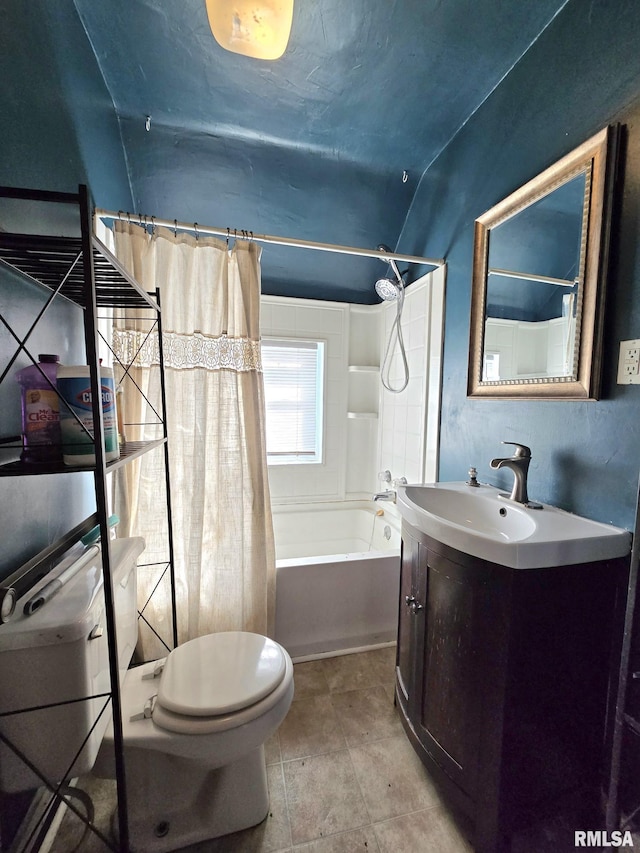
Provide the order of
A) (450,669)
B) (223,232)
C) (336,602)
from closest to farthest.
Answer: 1. (450,669)
2. (223,232)
3. (336,602)

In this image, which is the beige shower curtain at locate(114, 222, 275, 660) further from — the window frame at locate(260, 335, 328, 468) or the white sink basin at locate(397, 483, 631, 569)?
the window frame at locate(260, 335, 328, 468)

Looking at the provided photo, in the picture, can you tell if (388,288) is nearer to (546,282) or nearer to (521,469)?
(546,282)

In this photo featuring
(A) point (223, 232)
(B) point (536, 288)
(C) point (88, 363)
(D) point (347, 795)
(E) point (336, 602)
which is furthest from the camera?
(E) point (336, 602)

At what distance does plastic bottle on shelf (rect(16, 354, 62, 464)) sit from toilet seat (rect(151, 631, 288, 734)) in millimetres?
730

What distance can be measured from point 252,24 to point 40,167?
76cm

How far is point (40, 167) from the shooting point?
95 centimetres

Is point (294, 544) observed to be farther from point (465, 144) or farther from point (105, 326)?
point (465, 144)

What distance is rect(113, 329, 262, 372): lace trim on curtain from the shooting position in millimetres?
1472

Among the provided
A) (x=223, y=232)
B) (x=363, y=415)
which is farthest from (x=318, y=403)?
(x=223, y=232)

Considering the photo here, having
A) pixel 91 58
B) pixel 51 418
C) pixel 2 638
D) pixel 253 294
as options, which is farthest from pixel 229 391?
pixel 91 58

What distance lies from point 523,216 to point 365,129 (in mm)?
878

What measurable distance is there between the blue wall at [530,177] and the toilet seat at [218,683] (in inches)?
42.8

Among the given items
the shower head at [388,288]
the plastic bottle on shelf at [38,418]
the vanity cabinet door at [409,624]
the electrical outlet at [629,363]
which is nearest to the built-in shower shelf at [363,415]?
the shower head at [388,288]

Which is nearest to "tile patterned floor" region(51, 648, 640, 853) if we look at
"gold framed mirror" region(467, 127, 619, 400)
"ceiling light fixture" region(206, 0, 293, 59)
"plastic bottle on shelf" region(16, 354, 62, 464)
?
"plastic bottle on shelf" region(16, 354, 62, 464)
